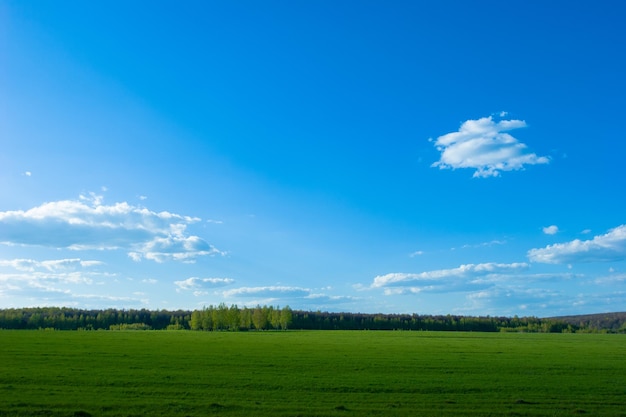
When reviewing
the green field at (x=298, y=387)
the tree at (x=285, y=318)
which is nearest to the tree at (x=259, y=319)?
the tree at (x=285, y=318)

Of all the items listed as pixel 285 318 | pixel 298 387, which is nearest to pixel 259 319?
pixel 285 318

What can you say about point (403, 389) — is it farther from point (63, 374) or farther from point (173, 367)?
point (63, 374)

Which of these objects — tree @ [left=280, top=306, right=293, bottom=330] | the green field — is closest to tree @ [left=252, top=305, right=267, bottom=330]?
tree @ [left=280, top=306, right=293, bottom=330]

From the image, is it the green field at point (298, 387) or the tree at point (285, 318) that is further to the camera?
the tree at point (285, 318)

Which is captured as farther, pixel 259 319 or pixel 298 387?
pixel 259 319

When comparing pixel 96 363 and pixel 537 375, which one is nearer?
pixel 537 375

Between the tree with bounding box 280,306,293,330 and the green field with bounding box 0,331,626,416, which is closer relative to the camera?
the green field with bounding box 0,331,626,416

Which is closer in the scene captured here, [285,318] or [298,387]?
[298,387]

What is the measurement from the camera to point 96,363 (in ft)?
131

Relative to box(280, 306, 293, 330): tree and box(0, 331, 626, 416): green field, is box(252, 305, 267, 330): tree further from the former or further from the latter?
box(0, 331, 626, 416): green field

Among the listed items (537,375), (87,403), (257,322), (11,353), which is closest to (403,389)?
(537,375)

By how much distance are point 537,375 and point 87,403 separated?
30.3 metres

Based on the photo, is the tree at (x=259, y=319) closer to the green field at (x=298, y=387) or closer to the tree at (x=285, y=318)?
the tree at (x=285, y=318)

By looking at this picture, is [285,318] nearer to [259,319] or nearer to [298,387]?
[259,319]
